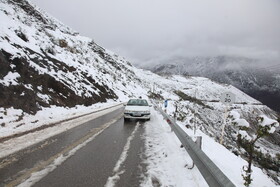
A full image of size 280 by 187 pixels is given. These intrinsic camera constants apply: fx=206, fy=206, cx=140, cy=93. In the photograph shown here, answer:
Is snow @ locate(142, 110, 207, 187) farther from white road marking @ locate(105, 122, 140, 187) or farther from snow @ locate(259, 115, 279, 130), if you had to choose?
snow @ locate(259, 115, 279, 130)

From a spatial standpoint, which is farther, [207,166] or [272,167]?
[272,167]

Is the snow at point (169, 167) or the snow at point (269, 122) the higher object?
the snow at point (269, 122)

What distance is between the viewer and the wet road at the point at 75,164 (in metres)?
3.78

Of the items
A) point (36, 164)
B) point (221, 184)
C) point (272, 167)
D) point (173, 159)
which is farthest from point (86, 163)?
point (272, 167)

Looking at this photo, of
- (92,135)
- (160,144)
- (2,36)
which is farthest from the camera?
(2,36)

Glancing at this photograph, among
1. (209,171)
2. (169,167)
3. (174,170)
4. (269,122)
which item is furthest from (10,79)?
(269,122)

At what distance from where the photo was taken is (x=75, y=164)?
4.67 meters

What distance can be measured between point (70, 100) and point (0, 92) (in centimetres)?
738

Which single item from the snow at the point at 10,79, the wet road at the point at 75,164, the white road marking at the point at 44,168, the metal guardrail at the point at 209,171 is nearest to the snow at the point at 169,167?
the wet road at the point at 75,164

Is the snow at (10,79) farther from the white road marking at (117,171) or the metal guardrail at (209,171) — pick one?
the metal guardrail at (209,171)

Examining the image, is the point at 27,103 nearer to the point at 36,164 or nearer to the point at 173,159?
the point at 36,164

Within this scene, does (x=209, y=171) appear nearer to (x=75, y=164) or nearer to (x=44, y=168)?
(x=75, y=164)

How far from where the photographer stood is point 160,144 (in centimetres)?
695

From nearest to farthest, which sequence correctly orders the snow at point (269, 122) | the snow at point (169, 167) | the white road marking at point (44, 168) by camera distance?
the white road marking at point (44, 168)
the snow at point (169, 167)
the snow at point (269, 122)
